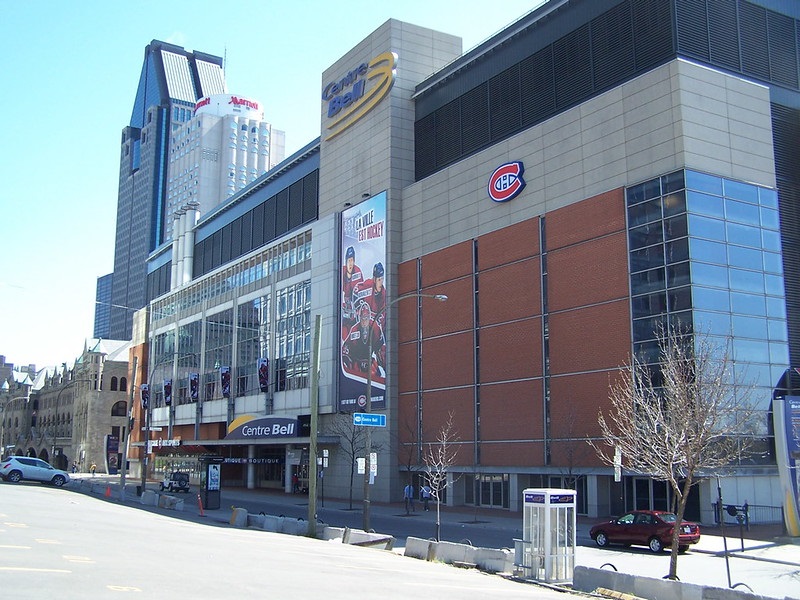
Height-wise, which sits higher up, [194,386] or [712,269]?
[712,269]

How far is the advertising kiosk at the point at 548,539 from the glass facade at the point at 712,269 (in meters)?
17.5

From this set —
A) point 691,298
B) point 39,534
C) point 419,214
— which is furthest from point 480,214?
point 39,534

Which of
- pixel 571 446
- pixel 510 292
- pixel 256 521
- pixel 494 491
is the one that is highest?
pixel 510 292

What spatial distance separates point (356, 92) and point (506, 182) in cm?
1984

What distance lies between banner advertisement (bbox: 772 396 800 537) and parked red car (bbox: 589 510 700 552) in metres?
4.21

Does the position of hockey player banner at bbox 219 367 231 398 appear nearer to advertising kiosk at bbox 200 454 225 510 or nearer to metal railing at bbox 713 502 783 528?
advertising kiosk at bbox 200 454 225 510

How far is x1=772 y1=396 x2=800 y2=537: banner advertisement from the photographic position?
31.3m

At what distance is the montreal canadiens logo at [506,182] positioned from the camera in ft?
158

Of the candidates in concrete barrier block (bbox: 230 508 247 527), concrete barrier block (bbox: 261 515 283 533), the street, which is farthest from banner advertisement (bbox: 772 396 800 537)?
concrete barrier block (bbox: 230 508 247 527)

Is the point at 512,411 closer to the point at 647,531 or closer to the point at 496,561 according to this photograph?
the point at 647,531

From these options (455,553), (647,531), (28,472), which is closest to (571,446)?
(647,531)

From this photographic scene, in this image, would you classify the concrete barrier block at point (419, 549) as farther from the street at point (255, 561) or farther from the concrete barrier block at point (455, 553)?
the street at point (255, 561)

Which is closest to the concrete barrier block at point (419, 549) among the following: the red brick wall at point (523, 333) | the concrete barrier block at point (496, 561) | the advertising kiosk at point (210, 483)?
the concrete barrier block at point (496, 561)

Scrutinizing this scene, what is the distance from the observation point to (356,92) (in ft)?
209
